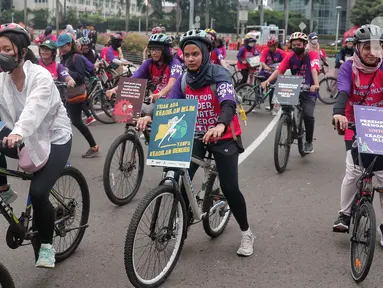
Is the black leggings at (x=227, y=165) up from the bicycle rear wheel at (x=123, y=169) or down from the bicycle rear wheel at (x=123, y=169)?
up

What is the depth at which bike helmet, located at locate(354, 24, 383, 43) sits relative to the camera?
4.21 meters

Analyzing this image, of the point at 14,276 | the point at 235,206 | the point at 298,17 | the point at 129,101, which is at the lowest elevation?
the point at 14,276

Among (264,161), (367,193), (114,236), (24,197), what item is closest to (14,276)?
(114,236)

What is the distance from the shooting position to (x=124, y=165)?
5.93 meters

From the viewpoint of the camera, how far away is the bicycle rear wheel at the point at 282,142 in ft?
23.9

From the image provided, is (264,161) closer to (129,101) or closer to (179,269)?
(129,101)

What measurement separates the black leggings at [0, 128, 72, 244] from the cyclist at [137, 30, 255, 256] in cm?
66

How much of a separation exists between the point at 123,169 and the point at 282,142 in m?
2.66

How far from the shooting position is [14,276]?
13.1 feet

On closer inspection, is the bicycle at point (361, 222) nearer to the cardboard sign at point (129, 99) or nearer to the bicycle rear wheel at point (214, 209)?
the bicycle rear wheel at point (214, 209)

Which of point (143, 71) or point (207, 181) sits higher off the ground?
point (143, 71)

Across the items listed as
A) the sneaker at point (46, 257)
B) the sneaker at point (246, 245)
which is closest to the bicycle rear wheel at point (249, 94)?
the sneaker at point (246, 245)

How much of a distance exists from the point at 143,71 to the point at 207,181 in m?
2.46

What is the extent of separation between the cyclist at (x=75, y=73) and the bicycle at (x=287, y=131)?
2.83 m
